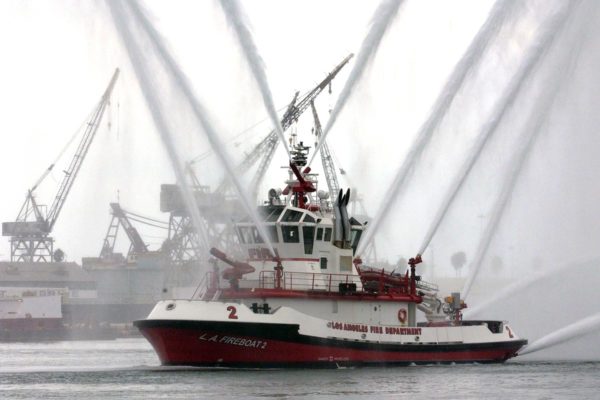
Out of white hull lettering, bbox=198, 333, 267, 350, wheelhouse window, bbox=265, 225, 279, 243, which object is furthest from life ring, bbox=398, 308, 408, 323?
white hull lettering, bbox=198, 333, 267, 350

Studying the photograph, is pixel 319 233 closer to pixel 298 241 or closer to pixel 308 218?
pixel 308 218

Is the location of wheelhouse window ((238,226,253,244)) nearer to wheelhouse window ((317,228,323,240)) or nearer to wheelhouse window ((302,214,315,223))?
wheelhouse window ((302,214,315,223))

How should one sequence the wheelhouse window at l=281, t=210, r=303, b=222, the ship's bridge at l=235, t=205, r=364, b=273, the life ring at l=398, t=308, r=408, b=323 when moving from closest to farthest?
the ship's bridge at l=235, t=205, r=364, b=273, the wheelhouse window at l=281, t=210, r=303, b=222, the life ring at l=398, t=308, r=408, b=323

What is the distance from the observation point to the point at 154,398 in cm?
3462

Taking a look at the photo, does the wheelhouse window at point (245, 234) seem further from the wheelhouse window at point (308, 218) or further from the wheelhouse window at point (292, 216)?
the wheelhouse window at point (308, 218)

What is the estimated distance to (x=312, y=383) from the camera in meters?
37.8

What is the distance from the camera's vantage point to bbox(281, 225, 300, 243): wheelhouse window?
141 ft

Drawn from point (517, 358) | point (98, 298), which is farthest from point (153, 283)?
point (517, 358)

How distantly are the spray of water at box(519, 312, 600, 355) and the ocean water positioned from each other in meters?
3.32

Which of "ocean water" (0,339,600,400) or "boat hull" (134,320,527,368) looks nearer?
"ocean water" (0,339,600,400)

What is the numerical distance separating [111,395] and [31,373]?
36.2ft

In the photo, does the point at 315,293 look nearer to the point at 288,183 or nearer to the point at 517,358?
the point at 288,183

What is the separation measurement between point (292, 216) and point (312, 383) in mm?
7567

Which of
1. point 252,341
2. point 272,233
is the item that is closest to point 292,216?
point 272,233
